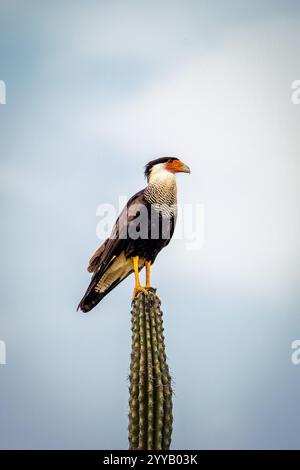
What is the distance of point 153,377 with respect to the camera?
659 cm

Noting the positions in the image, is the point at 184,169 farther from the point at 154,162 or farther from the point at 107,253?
the point at 107,253

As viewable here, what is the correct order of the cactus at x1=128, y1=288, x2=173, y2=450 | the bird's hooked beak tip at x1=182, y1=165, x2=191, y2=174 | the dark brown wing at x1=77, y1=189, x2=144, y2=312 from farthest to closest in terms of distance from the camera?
the bird's hooked beak tip at x1=182, y1=165, x2=191, y2=174 < the dark brown wing at x1=77, y1=189, x2=144, y2=312 < the cactus at x1=128, y1=288, x2=173, y2=450

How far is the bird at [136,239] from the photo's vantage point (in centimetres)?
842

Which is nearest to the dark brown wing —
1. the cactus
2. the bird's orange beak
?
the bird's orange beak

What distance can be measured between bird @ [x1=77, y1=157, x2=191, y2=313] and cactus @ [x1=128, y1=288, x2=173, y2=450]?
131 centimetres

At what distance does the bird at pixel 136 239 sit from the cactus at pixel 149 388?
1312mm

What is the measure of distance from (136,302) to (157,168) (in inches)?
109

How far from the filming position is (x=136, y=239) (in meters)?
8.47

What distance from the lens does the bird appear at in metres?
8.42

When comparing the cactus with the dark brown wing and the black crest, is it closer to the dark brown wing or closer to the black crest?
the dark brown wing

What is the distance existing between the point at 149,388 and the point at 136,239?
8.21 ft

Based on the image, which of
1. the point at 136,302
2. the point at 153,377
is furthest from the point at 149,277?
the point at 153,377

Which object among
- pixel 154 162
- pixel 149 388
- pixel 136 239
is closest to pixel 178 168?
pixel 154 162
